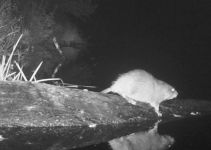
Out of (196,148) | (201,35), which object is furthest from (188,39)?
(196,148)

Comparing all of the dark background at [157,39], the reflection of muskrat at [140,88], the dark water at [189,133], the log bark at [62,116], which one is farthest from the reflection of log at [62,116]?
the dark background at [157,39]

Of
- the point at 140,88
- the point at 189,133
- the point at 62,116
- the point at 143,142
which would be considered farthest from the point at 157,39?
the point at 143,142

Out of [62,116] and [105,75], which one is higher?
[62,116]

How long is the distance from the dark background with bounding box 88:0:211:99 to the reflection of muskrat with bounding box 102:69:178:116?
418cm

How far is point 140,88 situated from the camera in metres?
7.07

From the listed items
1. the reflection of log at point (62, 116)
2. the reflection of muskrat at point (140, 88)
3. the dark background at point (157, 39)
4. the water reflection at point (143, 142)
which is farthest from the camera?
the dark background at point (157, 39)

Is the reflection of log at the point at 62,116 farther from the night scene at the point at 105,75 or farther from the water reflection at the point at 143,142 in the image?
the water reflection at the point at 143,142

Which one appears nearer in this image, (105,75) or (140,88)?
(140,88)

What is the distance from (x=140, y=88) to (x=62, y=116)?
6.65 ft

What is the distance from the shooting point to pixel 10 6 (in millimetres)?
9000

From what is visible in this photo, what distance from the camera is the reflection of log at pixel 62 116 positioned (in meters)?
4.75

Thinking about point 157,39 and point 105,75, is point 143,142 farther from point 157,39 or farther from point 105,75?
point 157,39

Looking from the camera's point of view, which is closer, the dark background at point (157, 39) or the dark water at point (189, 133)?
the dark water at point (189, 133)

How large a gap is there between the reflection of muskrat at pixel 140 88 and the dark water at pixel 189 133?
31.4 inches
